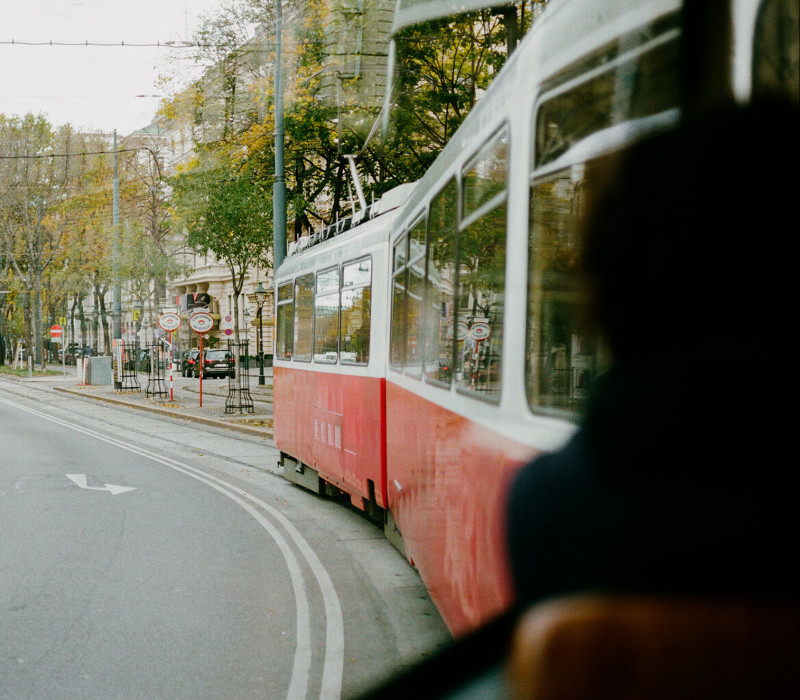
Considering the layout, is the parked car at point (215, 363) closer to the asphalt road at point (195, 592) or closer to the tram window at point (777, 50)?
the asphalt road at point (195, 592)

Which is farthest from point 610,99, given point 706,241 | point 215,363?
point 215,363

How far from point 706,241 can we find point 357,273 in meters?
7.39

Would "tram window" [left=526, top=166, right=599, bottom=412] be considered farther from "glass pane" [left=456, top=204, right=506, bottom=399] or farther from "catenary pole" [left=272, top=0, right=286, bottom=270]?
"catenary pole" [left=272, top=0, right=286, bottom=270]

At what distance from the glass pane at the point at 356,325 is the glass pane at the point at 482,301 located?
4.45 metres

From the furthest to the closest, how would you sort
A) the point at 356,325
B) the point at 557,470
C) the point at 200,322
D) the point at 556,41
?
1. the point at 200,322
2. the point at 356,325
3. the point at 556,41
4. the point at 557,470

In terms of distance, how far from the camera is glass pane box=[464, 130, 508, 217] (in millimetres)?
3303

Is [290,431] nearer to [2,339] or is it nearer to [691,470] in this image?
[691,470]

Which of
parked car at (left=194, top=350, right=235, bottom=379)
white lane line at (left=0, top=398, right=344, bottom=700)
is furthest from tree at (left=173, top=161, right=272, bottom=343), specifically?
parked car at (left=194, top=350, right=235, bottom=379)

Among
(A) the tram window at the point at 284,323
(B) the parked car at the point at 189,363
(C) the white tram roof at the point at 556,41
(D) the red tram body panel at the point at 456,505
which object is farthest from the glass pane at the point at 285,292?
(B) the parked car at the point at 189,363

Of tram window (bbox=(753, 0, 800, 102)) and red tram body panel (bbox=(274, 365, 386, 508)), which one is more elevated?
tram window (bbox=(753, 0, 800, 102))

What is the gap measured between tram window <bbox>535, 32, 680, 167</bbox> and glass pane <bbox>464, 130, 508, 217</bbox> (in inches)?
16.2

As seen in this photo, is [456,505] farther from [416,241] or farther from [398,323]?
[398,323]

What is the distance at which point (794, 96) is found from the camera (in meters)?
1.73

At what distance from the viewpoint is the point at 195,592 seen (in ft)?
22.4
